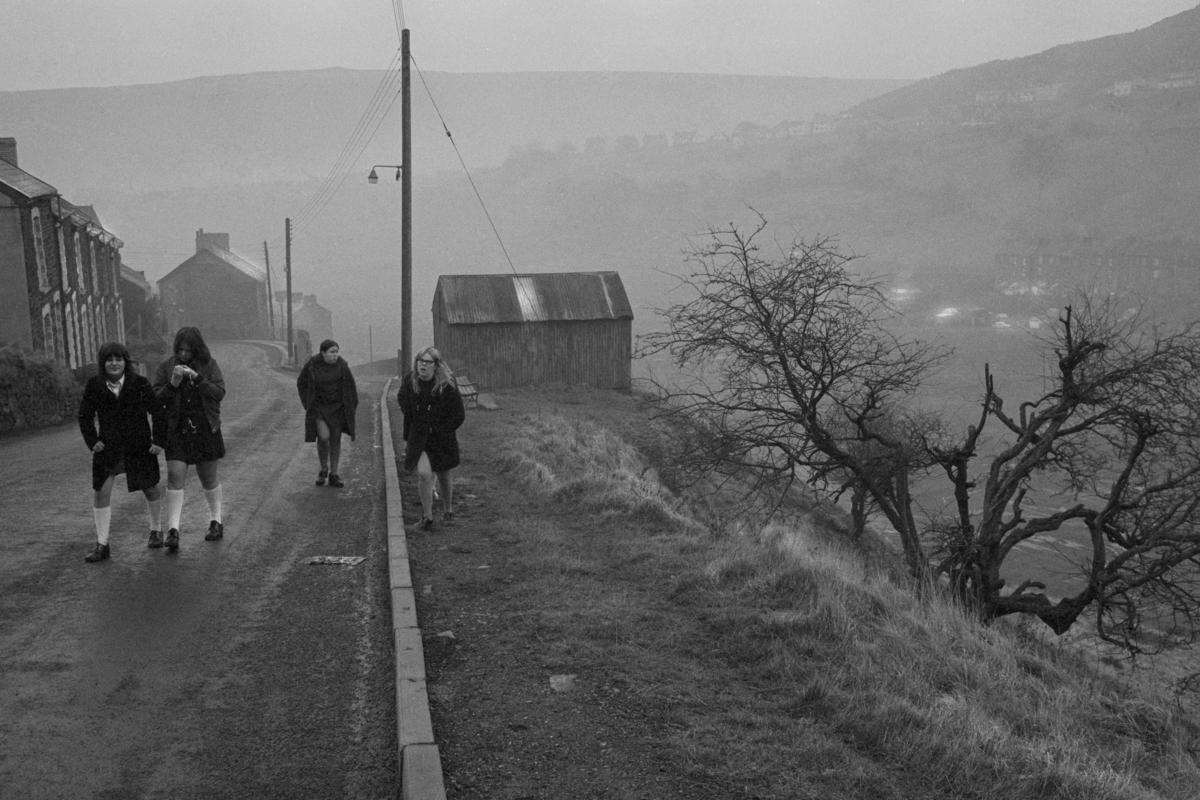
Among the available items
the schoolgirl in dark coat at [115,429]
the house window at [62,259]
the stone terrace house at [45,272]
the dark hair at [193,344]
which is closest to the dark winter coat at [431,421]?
the dark hair at [193,344]

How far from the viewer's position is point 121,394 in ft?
24.2

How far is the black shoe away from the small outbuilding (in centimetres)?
2556

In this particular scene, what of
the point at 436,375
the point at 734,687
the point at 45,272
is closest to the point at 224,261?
the point at 45,272

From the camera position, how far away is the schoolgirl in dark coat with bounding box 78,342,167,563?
732cm

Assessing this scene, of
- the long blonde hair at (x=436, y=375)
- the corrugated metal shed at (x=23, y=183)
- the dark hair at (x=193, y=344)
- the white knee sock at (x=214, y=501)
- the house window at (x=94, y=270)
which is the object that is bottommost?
the white knee sock at (x=214, y=501)

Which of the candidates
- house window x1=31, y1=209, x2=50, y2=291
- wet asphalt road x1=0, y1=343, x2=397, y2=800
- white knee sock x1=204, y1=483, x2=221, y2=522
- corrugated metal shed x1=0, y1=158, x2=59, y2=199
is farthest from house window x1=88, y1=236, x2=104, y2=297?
white knee sock x1=204, y1=483, x2=221, y2=522

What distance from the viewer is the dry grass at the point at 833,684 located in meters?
4.36

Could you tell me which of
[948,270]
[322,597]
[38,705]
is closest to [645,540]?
[322,597]

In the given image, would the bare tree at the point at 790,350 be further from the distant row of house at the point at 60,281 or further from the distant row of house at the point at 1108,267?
the distant row of house at the point at 1108,267

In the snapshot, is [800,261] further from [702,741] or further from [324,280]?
[324,280]

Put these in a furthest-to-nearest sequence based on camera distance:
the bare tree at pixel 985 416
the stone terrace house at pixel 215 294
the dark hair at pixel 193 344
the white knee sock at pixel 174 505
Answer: the stone terrace house at pixel 215 294, the bare tree at pixel 985 416, the white knee sock at pixel 174 505, the dark hair at pixel 193 344

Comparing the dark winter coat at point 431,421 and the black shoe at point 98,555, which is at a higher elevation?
the dark winter coat at point 431,421

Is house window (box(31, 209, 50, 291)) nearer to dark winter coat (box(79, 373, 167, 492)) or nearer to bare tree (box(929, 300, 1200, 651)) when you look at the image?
dark winter coat (box(79, 373, 167, 492))

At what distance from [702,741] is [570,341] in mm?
30224
